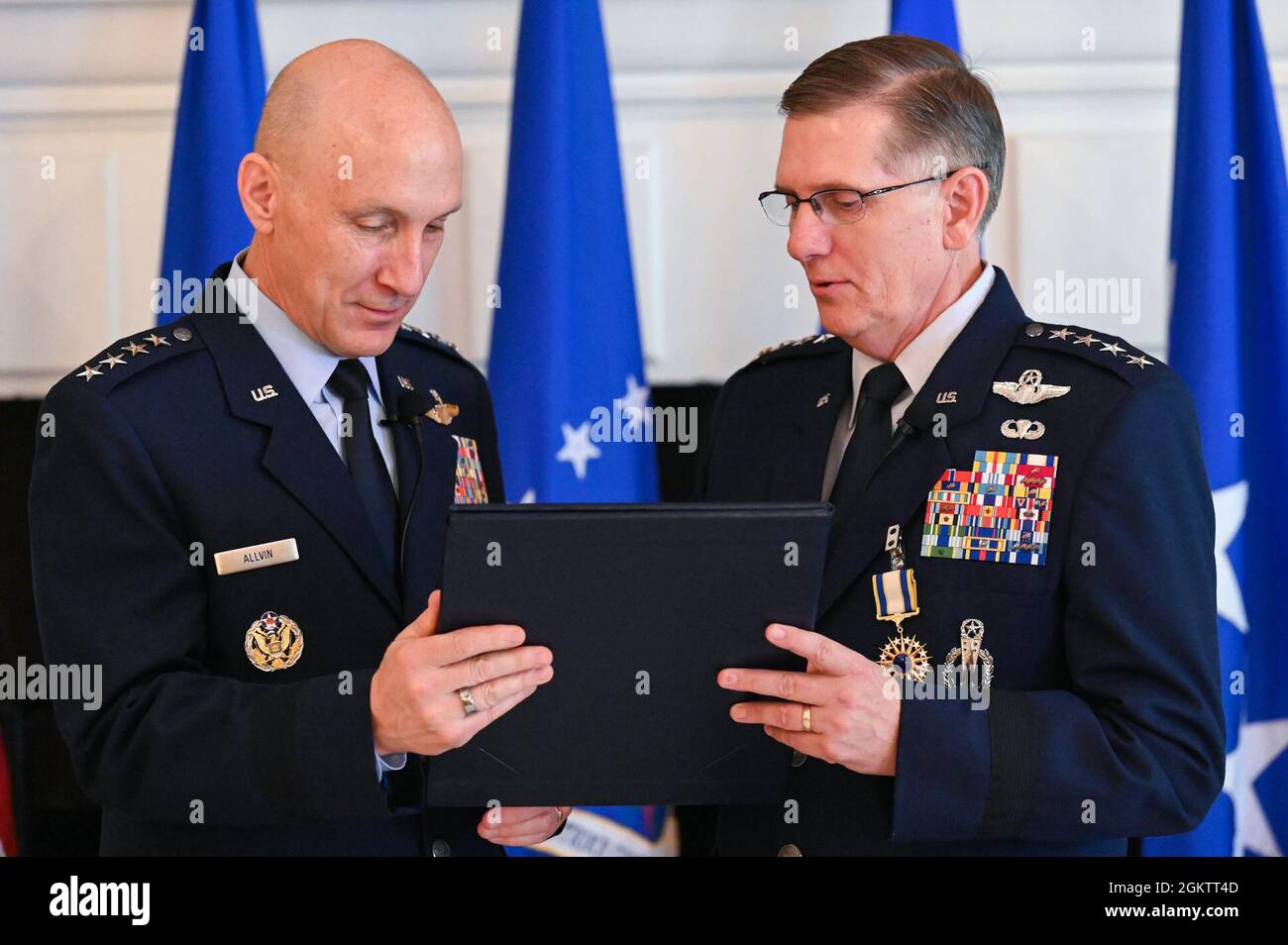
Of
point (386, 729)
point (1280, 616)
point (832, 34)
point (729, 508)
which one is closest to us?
point (729, 508)

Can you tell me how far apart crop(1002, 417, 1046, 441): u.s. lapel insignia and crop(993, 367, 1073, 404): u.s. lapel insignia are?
4 centimetres

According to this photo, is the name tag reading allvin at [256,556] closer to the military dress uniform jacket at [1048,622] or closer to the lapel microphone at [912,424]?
the military dress uniform jacket at [1048,622]

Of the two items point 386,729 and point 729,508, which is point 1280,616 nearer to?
point 729,508

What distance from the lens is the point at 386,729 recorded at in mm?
1769

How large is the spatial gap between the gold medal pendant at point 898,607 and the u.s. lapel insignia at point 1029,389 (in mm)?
262

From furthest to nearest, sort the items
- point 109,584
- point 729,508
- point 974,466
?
point 974,466
point 109,584
point 729,508

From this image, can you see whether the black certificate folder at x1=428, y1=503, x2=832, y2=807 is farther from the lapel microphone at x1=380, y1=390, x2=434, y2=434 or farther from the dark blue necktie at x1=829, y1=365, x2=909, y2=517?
the lapel microphone at x1=380, y1=390, x2=434, y2=434

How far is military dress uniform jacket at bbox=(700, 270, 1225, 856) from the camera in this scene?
182cm

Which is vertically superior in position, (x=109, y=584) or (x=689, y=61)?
(x=689, y=61)

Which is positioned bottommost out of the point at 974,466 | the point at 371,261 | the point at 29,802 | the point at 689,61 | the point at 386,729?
the point at 29,802

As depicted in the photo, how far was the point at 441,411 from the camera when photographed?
2299 mm
